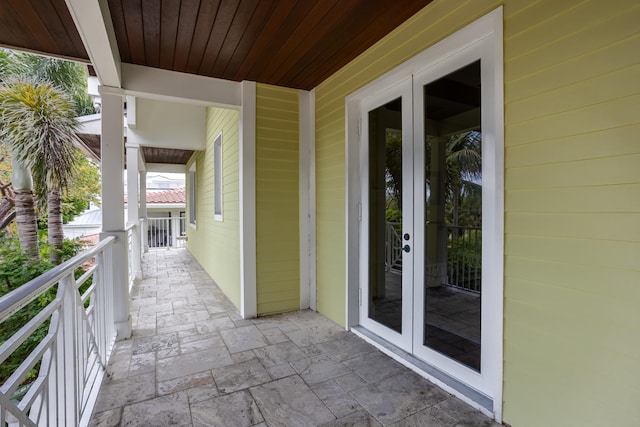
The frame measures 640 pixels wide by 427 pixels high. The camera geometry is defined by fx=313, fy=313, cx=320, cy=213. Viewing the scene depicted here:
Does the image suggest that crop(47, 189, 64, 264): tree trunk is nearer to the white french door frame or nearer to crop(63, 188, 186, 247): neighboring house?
crop(63, 188, 186, 247): neighboring house

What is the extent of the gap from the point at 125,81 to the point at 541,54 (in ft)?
10.7

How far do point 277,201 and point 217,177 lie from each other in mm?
2025

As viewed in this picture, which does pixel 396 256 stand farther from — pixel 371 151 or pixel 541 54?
pixel 541 54

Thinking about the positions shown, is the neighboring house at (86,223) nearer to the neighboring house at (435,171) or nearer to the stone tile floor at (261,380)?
the neighboring house at (435,171)

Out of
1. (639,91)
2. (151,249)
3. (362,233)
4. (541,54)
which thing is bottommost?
(151,249)

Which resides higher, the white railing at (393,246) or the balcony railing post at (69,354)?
the white railing at (393,246)

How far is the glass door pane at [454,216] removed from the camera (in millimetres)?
2021

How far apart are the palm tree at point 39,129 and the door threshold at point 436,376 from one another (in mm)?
5695

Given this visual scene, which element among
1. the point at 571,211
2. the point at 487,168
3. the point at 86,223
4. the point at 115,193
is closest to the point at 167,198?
the point at 86,223

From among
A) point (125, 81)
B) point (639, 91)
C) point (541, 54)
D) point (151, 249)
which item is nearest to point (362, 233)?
point (541, 54)

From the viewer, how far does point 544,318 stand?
155cm

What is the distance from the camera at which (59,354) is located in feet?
4.82

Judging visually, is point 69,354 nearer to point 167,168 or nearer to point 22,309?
point 22,309

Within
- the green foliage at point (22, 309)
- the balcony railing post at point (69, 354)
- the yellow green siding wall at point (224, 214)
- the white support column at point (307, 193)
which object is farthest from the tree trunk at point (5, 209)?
the balcony railing post at point (69, 354)
